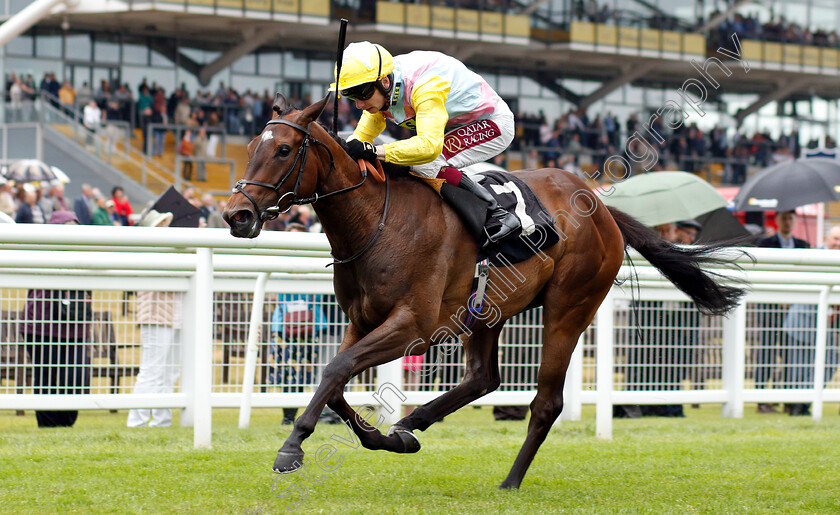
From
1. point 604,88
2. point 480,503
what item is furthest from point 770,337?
point 604,88

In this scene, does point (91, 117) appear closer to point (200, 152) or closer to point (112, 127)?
point (112, 127)

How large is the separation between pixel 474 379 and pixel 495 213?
0.84m

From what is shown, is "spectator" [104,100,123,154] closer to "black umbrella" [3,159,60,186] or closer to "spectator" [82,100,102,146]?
"spectator" [82,100,102,146]

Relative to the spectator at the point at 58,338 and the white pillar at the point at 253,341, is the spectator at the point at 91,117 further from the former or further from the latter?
the spectator at the point at 58,338

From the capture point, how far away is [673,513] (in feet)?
13.0

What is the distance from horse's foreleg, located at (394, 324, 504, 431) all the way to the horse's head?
48.9 inches

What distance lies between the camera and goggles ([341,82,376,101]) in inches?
162

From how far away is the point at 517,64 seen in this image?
3142 cm

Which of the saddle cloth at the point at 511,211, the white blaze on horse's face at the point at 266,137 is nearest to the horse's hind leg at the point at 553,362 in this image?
the saddle cloth at the point at 511,211

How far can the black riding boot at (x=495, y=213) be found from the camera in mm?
4453

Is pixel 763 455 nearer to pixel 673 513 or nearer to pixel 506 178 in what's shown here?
pixel 673 513

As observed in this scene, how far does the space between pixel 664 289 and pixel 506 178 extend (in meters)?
2.39

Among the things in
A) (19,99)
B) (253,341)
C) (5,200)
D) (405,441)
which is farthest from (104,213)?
(405,441)

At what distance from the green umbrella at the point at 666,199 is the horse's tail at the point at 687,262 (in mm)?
2925
